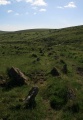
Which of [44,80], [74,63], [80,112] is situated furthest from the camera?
[74,63]

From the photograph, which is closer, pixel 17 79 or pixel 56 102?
pixel 56 102

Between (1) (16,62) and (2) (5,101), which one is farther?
(1) (16,62)

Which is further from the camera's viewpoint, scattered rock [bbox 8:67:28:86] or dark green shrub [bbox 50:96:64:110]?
scattered rock [bbox 8:67:28:86]

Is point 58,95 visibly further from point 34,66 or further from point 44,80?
point 34,66

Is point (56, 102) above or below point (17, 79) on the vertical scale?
below

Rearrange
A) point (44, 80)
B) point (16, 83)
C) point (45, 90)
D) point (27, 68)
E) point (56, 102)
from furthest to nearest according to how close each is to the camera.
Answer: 1. point (27, 68)
2. point (44, 80)
3. point (16, 83)
4. point (45, 90)
5. point (56, 102)

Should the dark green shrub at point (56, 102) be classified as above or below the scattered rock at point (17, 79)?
below

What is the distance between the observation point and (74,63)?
4631cm

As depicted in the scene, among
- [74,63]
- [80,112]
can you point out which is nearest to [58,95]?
[80,112]

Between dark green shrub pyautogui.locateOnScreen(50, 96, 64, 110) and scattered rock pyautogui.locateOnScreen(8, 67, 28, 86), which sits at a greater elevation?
scattered rock pyautogui.locateOnScreen(8, 67, 28, 86)

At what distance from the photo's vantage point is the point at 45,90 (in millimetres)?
29172

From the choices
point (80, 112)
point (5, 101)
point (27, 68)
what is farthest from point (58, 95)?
point (27, 68)

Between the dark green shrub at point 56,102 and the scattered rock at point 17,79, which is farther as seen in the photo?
the scattered rock at point 17,79

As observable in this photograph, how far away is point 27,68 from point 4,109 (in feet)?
52.8
